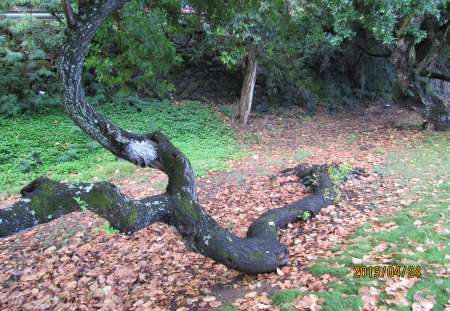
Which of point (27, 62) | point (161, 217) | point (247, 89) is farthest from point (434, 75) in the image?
point (27, 62)

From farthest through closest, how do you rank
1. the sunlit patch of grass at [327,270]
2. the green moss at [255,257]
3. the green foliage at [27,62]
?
the green foliage at [27,62] → the green moss at [255,257] → the sunlit patch of grass at [327,270]

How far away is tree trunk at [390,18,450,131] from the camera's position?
1330 cm

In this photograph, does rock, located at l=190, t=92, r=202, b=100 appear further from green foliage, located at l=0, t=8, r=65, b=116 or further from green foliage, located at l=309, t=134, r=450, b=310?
green foliage, located at l=309, t=134, r=450, b=310

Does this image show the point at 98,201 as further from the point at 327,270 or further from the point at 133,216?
the point at 327,270

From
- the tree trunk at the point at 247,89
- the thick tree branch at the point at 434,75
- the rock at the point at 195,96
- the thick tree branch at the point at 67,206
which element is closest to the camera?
the thick tree branch at the point at 67,206

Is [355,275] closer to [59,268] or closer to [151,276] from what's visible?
[151,276]

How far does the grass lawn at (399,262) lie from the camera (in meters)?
3.59

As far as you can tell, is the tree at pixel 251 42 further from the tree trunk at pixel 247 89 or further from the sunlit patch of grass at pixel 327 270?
the sunlit patch of grass at pixel 327 270

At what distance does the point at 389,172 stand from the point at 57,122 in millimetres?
10297

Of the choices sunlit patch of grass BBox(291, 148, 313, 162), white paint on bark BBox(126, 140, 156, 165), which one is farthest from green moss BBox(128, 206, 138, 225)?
sunlit patch of grass BBox(291, 148, 313, 162)

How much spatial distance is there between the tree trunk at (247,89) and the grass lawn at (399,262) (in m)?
8.30
